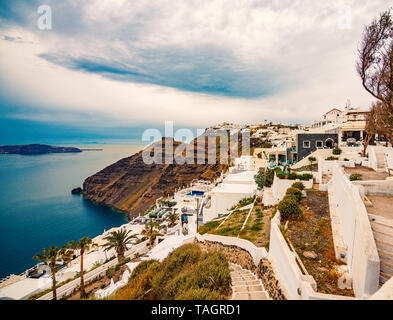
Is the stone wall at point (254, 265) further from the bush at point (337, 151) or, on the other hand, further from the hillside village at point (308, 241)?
the bush at point (337, 151)

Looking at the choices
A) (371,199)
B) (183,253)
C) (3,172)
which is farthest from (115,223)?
(3,172)

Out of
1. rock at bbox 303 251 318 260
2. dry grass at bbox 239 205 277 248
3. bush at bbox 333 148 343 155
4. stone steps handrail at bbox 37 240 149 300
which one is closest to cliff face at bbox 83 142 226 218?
bush at bbox 333 148 343 155

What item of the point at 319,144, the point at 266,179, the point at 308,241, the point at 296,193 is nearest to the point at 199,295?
the point at 308,241

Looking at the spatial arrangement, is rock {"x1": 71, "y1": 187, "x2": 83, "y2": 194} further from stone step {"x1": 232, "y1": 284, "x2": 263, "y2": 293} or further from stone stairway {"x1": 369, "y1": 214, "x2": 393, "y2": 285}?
stone stairway {"x1": 369, "y1": 214, "x2": 393, "y2": 285}
